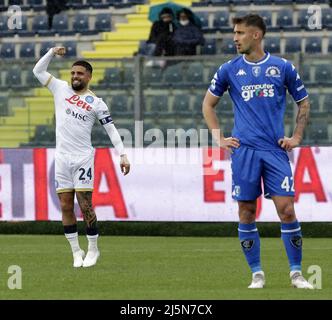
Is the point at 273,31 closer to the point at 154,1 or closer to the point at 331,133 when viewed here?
the point at 154,1

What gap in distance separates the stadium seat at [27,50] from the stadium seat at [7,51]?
0.22 metres

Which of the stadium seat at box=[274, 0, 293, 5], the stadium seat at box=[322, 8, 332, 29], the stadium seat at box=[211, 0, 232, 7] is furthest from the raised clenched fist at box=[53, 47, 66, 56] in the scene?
the stadium seat at box=[211, 0, 232, 7]

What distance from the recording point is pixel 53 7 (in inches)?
1168

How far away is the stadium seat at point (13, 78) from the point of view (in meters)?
21.5

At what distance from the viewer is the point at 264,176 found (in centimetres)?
1202

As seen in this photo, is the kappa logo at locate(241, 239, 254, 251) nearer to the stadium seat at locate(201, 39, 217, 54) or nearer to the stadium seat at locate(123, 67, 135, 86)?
the stadium seat at locate(123, 67, 135, 86)

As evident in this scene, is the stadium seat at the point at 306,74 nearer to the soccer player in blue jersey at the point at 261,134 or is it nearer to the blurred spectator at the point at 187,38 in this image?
the blurred spectator at the point at 187,38

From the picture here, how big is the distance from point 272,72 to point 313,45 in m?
13.7

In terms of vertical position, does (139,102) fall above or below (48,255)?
above

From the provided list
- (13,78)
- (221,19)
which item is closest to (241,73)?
(13,78)

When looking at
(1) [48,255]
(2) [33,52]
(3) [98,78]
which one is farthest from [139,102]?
(2) [33,52]

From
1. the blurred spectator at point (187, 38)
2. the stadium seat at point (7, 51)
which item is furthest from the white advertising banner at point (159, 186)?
the stadium seat at point (7, 51)
